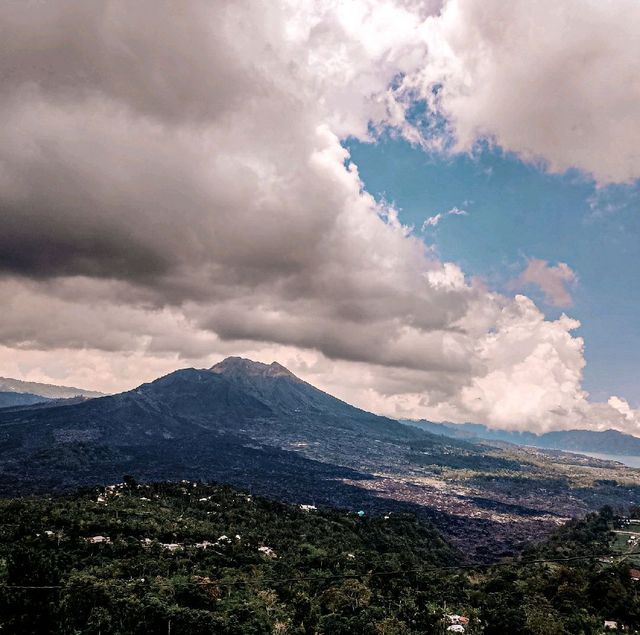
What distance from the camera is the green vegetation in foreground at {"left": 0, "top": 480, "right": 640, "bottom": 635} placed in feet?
150

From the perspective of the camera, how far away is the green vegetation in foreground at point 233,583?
1799 inches

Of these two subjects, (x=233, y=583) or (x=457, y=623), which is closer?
(x=457, y=623)

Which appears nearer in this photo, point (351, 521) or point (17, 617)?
point (17, 617)

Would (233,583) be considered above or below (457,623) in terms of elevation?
above

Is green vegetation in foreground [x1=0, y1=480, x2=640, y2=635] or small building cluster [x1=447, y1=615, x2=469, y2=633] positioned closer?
green vegetation in foreground [x1=0, y1=480, x2=640, y2=635]

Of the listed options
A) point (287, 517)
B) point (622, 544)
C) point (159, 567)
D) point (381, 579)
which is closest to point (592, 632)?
point (381, 579)

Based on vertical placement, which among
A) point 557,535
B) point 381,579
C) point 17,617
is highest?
point 17,617

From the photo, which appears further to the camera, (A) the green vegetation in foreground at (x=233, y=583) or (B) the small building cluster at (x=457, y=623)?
(B) the small building cluster at (x=457, y=623)

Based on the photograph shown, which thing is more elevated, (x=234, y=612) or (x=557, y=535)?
(x=234, y=612)

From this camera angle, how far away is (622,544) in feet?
411

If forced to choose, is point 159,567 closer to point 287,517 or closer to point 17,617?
point 17,617

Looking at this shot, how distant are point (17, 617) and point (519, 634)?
47.6 metres

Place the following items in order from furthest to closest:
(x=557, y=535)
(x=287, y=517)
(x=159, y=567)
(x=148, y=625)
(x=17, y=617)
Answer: (x=557, y=535)
(x=287, y=517)
(x=159, y=567)
(x=148, y=625)
(x=17, y=617)

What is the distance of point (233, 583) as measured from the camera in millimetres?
58469
